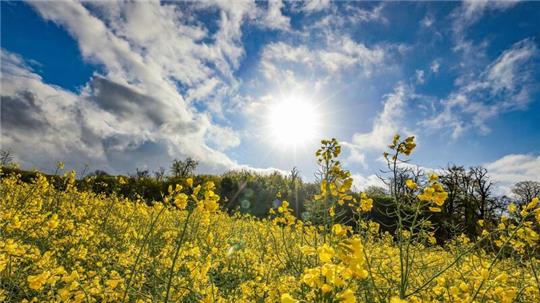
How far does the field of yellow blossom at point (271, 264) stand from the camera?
1988 millimetres

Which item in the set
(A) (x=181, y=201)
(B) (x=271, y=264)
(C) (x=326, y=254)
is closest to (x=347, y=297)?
(C) (x=326, y=254)

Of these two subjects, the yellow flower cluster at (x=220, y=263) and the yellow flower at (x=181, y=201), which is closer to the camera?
the yellow flower cluster at (x=220, y=263)

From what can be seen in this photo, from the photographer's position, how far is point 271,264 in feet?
17.4

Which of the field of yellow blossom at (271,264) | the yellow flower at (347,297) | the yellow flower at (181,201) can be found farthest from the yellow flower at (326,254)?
the yellow flower at (181,201)

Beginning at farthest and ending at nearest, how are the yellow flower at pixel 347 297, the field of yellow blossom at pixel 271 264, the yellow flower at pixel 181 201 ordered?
1. the yellow flower at pixel 181 201
2. the field of yellow blossom at pixel 271 264
3. the yellow flower at pixel 347 297

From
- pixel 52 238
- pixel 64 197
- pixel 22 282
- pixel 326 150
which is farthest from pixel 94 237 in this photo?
pixel 326 150

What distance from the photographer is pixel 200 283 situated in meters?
3.73

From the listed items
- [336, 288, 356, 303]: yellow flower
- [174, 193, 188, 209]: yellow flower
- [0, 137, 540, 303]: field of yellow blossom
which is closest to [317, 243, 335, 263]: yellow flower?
[0, 137, 540, 303]: field of yellow blossom

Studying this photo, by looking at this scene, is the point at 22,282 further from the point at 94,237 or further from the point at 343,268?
the point at 343,268

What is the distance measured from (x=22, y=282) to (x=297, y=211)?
44.3 feet

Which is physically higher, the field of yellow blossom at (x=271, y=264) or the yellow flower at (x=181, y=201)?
the yellow flower at (x=181, y=201)

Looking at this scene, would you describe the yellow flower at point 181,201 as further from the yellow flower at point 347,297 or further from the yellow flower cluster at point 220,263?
the yellow flower at point 347,297

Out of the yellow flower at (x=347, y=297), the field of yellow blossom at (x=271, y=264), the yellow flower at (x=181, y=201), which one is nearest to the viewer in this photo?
the yellow flower at (x=347, y=297)

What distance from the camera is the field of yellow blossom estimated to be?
1988 mm
